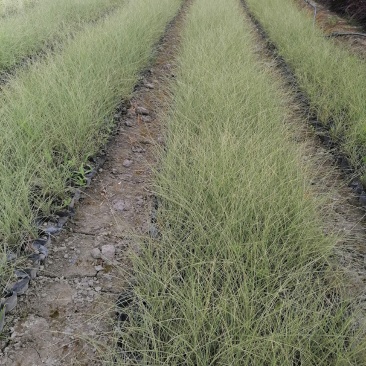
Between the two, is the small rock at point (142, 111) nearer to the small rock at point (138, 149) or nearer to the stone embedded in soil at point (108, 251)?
the small rock at point (138, 149)

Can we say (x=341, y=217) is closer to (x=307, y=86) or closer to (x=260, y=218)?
(x=260, y=218)

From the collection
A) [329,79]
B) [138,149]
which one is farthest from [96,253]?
[329,79]

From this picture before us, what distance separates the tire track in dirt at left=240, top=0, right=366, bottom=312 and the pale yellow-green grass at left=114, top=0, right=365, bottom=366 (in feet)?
0.35

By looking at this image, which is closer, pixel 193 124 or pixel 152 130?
pixel 193 124

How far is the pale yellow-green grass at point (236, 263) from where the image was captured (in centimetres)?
122

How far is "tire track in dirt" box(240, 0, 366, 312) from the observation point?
5.57ft

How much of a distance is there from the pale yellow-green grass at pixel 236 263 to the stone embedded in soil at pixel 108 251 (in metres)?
0.22

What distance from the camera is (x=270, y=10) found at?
23.8 feet

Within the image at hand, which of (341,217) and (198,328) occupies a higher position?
(198,328)

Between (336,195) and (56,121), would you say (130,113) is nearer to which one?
(56,121)

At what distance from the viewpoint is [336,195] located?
8.21ft

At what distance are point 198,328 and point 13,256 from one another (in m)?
1.01

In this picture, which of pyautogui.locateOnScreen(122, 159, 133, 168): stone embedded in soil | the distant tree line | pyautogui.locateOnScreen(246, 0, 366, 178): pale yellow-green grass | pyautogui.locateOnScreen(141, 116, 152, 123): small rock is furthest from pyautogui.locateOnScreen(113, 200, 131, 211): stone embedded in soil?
the distant tree line

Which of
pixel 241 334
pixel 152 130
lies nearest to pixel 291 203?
pixel 241 334
